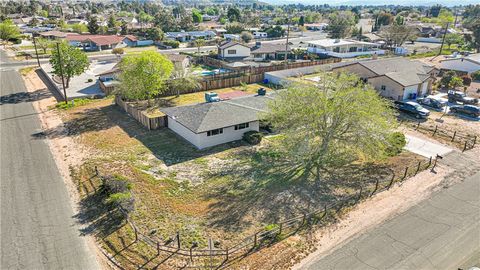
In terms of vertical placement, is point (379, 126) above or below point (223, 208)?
above

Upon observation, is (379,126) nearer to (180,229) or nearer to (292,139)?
(292,139)

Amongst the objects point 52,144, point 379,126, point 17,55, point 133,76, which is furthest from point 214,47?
point 379,126

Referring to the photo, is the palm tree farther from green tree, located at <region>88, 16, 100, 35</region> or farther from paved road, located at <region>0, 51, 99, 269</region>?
green tree, located at <region>88, 16, 100, 35</region>

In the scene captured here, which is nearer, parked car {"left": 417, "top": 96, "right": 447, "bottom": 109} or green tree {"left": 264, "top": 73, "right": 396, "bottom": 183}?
green tree {"left": 264, "top": 73, "right": 396, "bottom": 183}

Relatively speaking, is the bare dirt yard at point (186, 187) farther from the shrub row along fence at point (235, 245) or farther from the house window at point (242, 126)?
the house window at point (242, 126)

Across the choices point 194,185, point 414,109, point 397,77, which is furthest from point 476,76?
point 194,185

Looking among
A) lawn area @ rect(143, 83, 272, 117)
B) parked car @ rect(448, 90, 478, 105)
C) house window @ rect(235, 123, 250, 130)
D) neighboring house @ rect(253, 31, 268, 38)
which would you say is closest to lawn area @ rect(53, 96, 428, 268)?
house window @ rect(235, 123, 250, 130)

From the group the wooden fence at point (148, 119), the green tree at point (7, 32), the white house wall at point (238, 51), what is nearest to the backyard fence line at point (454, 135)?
the wooden fence at point (148, 119)
